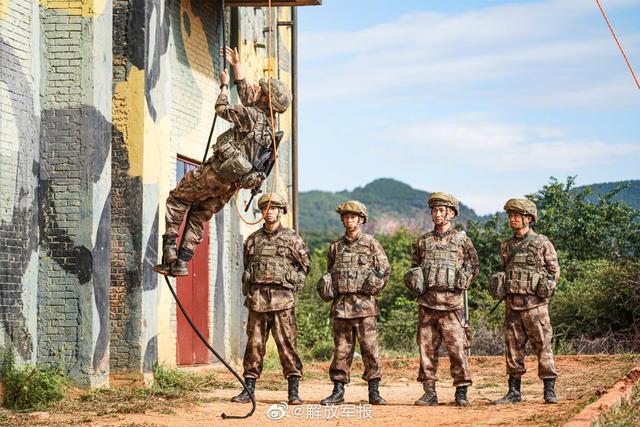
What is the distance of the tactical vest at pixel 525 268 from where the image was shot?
13.0 m

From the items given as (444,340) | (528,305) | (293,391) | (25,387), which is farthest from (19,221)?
(528,305)

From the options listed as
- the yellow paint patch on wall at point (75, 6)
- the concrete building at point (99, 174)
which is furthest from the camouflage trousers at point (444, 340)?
the yellow paint patch on wall at point (75, 6)

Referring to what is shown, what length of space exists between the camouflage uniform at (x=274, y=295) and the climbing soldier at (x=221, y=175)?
1.38 metres

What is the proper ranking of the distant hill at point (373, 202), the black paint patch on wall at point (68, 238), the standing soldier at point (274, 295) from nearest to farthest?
the standing soldier at point (274, 295), the black paint patch on wall at point (68, 238), the distant hill at point (373, 202)

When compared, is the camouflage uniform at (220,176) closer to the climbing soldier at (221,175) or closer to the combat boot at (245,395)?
the climbing soldier at (221,175)

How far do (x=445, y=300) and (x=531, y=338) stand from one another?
44.7 inches

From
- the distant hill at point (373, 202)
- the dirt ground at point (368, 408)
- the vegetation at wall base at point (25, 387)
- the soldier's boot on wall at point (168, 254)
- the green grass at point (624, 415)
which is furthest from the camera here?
the distant hill at point (373, 202)

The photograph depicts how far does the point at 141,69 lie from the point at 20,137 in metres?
2.60

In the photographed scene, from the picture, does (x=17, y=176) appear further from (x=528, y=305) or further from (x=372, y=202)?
(x=372, y=202)

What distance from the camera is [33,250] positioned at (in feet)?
43.5

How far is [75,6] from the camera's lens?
13.7 metres

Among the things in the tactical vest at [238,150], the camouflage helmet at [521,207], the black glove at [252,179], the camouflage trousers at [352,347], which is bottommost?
the camouflage trousers at [352,347]

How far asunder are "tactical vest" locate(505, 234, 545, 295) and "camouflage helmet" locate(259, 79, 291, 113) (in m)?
3.32

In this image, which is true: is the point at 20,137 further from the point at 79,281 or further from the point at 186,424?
the point at 186,424
